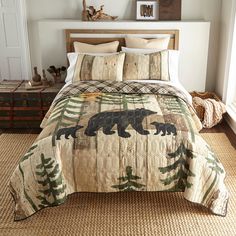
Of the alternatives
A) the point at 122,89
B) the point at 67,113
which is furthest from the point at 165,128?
the point at 122,89

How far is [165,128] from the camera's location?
7.82ft

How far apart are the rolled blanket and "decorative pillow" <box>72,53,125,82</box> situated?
99cm

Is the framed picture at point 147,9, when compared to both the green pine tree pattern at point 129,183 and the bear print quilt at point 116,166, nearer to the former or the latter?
the bear print quilt at point 116,166

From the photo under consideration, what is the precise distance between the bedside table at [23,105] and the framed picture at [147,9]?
133 centimetres

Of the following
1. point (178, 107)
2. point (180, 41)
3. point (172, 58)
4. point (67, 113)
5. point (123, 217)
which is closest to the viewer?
point (123, 217)

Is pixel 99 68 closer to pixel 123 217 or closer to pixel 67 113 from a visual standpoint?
pixel 67 113

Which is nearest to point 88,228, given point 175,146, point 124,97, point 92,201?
point 92,201

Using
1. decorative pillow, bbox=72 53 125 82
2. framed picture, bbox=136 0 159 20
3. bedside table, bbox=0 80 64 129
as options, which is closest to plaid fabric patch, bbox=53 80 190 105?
decorative pillow, bbox=72 53 125 82

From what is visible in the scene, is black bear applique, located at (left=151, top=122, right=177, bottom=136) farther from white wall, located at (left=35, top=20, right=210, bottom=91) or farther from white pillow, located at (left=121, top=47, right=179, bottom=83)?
white wall, located at (left=35, top=20, right=210, bottom=91)

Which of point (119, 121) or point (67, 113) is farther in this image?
point (67, 113)

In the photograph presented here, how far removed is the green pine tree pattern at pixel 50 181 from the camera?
7.37 feet

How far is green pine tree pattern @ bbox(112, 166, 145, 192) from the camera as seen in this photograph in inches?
91.0

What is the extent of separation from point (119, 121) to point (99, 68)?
1.13 meters

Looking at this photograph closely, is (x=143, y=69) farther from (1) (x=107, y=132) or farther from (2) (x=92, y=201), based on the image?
(2) (x=92, y=201)
